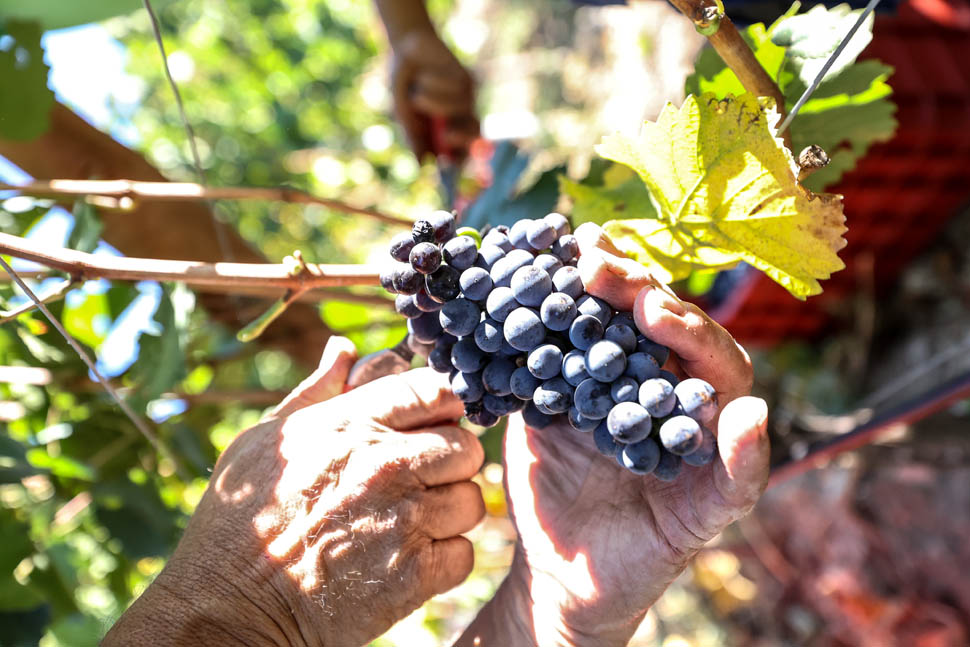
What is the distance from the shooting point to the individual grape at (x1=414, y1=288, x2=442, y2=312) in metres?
0.73

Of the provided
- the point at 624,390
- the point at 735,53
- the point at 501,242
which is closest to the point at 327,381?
the point at 501,242

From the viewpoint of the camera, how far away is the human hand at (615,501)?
65 cm

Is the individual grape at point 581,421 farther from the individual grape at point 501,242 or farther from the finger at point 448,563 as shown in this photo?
the finger at point 448,563

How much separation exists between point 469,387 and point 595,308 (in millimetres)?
159

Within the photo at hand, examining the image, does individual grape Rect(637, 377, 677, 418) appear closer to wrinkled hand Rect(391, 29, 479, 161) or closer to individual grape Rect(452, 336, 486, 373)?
individual grape Rect(452, 336, 486, 373)

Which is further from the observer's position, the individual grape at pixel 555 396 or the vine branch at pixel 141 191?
the vine branch at pixel 141 191

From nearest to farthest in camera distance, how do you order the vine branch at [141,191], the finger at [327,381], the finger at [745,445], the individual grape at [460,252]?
the finger at [745,445]
the individual grape at [460,252]
the finger at [327,381]
the vine branch at [141,191]

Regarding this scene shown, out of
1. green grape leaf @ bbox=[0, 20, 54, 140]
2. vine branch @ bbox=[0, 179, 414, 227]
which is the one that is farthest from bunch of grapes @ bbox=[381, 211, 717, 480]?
green grape leaf @ bbox=[0, 20, 54, 140]

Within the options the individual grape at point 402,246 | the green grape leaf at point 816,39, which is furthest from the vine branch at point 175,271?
the green grape leaf at point 816,39

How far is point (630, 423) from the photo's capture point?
616 millimetres

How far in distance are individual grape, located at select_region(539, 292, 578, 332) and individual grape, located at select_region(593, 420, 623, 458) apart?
0.33 feet

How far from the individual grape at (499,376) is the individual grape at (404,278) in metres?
0.11

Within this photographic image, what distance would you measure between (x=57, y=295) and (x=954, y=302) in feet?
7.02

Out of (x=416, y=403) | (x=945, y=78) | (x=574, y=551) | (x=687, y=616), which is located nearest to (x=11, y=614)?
(x=416, y=403)
